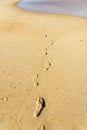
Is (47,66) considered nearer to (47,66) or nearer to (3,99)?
(47,66)

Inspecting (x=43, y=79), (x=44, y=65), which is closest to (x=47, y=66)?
(x=44, y=65)

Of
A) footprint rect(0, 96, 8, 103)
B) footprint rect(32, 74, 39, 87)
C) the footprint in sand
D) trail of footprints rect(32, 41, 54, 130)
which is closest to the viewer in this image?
trail of footprints rect(32, 41, 54, 130)

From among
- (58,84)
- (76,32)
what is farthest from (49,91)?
(76,32)

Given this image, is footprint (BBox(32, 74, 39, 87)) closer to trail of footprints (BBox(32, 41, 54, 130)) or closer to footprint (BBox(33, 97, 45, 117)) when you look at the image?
trail of footprints (BBox(32, 41, 54, 130))

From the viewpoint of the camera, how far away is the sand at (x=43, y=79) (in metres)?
4.43

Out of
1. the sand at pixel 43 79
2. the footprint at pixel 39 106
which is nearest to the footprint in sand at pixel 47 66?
the sand at pixel 43 79

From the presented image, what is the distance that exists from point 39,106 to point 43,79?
1.24 metres

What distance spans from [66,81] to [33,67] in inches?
48.6

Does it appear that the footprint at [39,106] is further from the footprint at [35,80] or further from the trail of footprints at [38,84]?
the footprint at [35,80]

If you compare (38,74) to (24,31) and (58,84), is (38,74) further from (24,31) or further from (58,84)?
(24,31)

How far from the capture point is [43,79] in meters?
5.87

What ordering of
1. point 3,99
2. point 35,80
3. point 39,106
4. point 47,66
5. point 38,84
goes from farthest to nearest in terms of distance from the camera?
point 47,66
point 35,80
point 38,84
point 3,99
point 39,106

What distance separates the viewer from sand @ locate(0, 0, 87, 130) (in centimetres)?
443

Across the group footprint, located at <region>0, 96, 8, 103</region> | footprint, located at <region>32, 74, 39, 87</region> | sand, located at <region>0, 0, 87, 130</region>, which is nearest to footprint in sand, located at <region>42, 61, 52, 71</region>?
sand, located at <region>0, 0, 87, 130</region>
